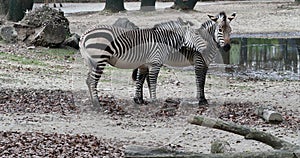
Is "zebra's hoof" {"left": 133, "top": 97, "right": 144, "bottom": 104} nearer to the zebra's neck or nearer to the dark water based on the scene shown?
the zebra's neck

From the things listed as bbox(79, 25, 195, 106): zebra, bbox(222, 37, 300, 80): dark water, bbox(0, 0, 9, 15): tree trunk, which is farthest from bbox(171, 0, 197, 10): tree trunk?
bbox(79, 25, 195, 106): zebra

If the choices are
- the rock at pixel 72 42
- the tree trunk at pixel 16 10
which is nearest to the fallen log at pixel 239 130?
the rock at pixel 72 42

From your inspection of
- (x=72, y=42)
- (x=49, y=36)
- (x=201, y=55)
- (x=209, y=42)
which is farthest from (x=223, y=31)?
(x=72, y=42)

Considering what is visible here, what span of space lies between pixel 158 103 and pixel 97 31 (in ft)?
6.27

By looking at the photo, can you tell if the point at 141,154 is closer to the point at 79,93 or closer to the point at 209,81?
the point at 79,93

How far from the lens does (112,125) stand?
11.1 metres

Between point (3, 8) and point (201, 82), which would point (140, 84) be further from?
point (3, 8)

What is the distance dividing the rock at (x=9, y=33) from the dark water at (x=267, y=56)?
695 centimetres

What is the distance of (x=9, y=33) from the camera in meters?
21.7

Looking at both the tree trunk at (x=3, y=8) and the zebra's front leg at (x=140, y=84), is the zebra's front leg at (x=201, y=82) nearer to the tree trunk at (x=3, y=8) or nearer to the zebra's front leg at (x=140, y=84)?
the zebra's front leg at (x=140, y=84)

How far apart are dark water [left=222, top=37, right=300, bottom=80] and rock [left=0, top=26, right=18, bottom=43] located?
6945 millimetres

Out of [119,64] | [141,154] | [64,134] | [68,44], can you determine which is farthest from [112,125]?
[68,44]

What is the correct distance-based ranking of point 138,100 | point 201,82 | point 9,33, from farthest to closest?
point 9,33 → point 201,82 → point 138,100

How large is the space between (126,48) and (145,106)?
1199 millimetres
